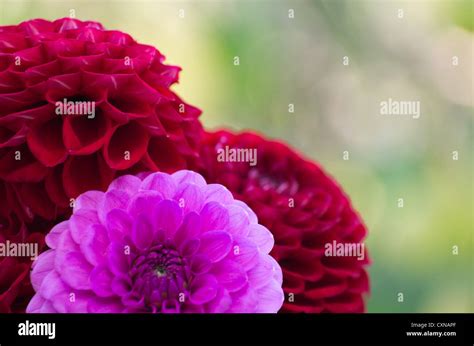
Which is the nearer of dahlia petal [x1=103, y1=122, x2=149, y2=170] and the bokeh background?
dahlia petal [x1=103, y1=122, x2=149, y2=170]

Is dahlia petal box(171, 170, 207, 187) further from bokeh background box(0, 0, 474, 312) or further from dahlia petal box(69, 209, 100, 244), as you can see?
bokeh background box(0, 0, 474, 312)

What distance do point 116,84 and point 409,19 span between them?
318 mm

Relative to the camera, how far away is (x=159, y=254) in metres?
0.35

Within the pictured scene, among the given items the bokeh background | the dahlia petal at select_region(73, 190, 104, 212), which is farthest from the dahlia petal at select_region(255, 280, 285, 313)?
the bokeh background

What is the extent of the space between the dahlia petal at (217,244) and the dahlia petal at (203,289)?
1 cm

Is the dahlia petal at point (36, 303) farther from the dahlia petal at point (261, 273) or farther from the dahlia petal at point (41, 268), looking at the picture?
the dahlia petal at point (261, 273)

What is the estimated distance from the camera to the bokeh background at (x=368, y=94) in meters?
0.56

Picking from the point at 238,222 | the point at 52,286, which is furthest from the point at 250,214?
the point at 52,286

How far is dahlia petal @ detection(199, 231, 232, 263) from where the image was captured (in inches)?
13.4

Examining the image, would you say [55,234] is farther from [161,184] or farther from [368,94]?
[368,94]

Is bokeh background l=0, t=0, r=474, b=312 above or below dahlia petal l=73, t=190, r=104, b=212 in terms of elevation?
above

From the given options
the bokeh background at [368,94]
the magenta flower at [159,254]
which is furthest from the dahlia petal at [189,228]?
the bokeh background at [368,94]

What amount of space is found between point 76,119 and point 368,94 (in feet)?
0.96

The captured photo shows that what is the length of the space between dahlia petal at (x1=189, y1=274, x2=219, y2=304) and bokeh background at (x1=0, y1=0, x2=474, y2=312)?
0.78 ft
